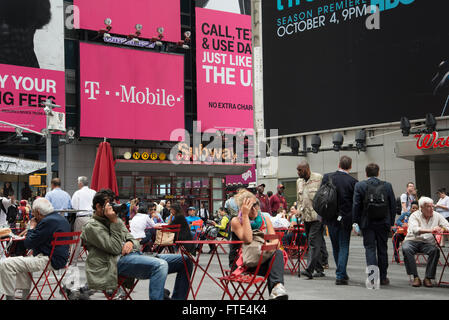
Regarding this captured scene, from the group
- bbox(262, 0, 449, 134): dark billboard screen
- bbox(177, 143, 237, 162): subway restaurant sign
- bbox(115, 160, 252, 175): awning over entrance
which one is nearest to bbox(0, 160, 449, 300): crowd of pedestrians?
bbox(262, 0, 449, 134): dark billboard screen

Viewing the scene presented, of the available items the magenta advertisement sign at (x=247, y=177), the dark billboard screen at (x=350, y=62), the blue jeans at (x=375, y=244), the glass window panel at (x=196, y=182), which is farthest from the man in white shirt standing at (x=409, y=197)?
the magenta advertisement sign at (x=247, y=177)

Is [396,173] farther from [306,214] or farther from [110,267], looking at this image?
[110,267]

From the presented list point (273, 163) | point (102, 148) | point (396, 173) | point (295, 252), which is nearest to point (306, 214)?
point (295, 252)

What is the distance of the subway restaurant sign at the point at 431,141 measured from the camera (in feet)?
71.5

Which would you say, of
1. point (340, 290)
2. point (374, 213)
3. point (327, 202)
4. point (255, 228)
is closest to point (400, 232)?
point (327, 202)

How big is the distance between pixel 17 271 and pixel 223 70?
38.5 m

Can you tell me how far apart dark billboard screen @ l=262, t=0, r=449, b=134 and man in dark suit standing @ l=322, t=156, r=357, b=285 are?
16255mm

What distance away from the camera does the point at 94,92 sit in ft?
126

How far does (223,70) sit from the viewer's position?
1767 inches

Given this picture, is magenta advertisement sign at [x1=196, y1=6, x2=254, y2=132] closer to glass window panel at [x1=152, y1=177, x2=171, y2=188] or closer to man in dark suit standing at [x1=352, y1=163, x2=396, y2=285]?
glass window panel at [x1=152, y1=177, x2=171, y2=188]

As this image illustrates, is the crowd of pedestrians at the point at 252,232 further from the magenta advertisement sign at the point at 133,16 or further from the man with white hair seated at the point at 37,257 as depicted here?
the magenta advertisement sign at the point at 133,16

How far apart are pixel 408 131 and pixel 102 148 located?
13.4m

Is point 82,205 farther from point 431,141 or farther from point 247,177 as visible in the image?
point 247,177
